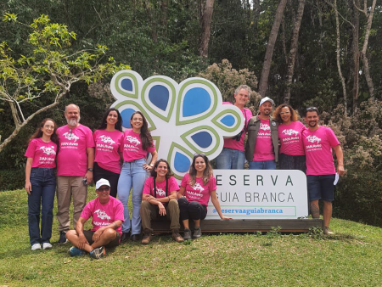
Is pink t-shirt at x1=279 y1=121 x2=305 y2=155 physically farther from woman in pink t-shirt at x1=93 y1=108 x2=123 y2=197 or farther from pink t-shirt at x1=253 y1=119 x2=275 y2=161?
woman in pink t-shirt at x1=93 y1=108 x2=123 y2=197

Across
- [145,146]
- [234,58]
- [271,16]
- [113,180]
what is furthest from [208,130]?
[271,16]

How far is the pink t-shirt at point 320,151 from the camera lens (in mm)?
5406

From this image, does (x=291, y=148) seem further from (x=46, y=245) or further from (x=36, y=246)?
(x=36, y=246)

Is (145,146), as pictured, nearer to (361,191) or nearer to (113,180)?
(113,180)

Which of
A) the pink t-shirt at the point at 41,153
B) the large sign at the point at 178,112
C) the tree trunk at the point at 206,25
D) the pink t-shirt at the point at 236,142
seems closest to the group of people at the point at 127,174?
the pink t-shirt at the point at 41,153

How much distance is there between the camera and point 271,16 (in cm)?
1989

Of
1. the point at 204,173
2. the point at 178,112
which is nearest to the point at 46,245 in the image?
the point at 204,173

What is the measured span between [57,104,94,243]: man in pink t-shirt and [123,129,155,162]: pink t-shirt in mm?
481

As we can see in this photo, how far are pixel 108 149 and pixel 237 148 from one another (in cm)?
199

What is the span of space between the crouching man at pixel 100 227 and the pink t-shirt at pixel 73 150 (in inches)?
24.3

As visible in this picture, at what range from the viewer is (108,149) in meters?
5.36

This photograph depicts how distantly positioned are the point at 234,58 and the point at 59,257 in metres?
15.7

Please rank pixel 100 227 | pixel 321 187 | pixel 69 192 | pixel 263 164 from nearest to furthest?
1. pixel 100 227
2. pixel 69 192
3. pixel 321 187
4. pixel 263 164

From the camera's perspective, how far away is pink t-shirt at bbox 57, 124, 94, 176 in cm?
529
